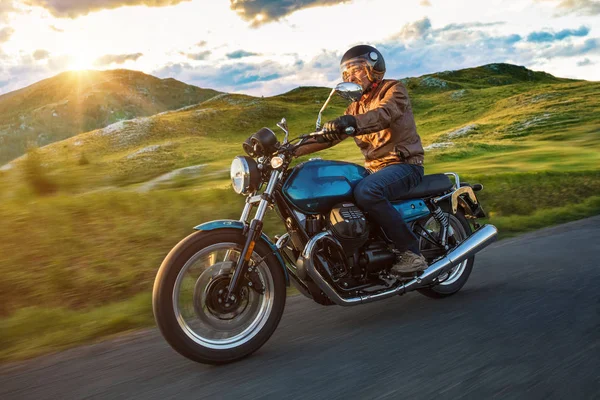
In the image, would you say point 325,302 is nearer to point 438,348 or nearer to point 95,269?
point 438,348

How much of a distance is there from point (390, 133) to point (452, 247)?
1.23 metres

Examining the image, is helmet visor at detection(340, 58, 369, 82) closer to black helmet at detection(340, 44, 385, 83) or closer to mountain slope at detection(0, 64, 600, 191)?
black helmet at detection(340, 44, 385, 83)

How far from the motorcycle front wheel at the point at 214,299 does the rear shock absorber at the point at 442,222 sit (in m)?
1.75

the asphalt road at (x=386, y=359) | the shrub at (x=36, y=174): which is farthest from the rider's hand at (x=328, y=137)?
the shrub at (x=36, y=174)

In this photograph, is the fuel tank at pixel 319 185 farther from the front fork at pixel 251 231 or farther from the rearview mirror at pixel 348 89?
the rearview mirror at pixel 348 89

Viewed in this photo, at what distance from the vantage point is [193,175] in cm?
1228

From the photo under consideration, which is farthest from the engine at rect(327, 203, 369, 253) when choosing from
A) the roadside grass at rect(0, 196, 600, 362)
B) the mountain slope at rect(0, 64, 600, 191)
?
the mountain slope at rect(0, 64, 600, 191)

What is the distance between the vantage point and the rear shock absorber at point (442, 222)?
5152 mm

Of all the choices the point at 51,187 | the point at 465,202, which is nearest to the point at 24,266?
the point at 51,187

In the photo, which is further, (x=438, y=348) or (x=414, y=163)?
(x=414, y=163)

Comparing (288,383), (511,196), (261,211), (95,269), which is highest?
(261,211)

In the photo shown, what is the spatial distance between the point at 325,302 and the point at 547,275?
253 cm

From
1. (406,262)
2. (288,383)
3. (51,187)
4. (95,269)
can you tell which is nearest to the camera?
(288,383)

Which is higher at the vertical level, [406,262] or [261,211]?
[261,211]
